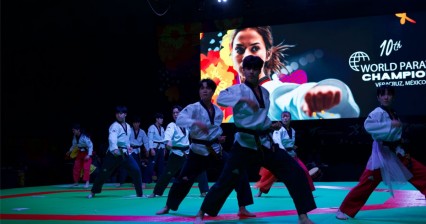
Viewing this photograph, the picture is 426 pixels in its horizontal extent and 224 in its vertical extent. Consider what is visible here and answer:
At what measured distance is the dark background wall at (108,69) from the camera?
40.3 ft

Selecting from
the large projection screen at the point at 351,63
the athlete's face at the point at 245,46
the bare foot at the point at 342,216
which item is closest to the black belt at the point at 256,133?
the bare foot at the point at 342,216

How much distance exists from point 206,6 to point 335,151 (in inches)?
202

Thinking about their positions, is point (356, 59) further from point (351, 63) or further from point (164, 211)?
point (164, 211)

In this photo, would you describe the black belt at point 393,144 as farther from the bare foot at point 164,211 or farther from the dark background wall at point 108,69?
the dark background wall at point 108,69

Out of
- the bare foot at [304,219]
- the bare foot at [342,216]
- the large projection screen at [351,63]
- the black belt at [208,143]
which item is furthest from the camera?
the large projection screen at [351,63]

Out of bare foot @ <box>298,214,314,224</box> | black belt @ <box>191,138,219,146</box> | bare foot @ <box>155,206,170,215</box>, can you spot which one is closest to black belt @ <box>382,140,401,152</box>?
bare foot @ <box>298,214,314,224</box>

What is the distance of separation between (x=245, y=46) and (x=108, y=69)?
176 inches

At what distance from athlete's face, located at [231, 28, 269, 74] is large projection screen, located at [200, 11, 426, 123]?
0.05m

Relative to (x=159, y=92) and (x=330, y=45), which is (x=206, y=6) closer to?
(x=159, y=92)

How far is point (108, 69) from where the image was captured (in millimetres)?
14578

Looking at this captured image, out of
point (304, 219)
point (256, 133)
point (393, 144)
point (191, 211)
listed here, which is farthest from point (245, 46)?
point (304, 219)

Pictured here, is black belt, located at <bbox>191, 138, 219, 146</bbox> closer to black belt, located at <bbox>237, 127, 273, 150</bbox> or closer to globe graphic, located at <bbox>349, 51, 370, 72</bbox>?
black belt, located at <bbox>237, 127, 273, 150</bbox>

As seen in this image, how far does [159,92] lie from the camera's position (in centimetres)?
1429

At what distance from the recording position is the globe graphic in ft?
37.1
